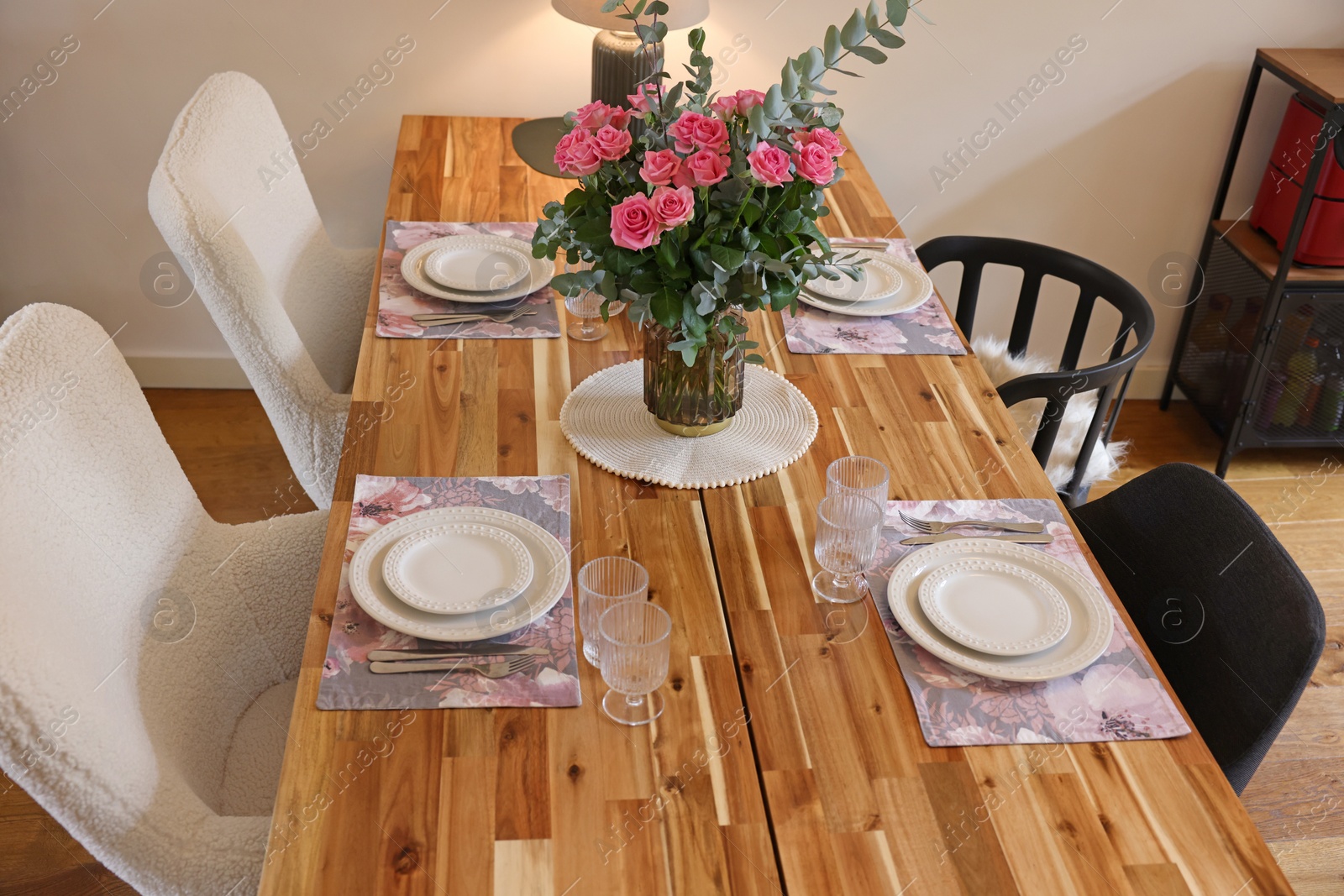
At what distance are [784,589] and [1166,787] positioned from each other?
0.45 m

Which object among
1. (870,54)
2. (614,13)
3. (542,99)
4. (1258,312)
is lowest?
(1258,312)

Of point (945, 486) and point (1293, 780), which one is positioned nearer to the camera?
point (945, 486)

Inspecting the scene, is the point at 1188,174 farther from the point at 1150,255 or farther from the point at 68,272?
the point at 68,272

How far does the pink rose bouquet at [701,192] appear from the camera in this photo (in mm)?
1222

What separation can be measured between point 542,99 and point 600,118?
4.63ft

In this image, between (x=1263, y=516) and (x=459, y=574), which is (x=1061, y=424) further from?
(x=459, y=574)

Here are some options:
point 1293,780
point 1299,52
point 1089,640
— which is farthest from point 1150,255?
point 1089,640

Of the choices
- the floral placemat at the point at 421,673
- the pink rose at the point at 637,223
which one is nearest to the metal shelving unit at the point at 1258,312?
the pink rose at the point at 637,223

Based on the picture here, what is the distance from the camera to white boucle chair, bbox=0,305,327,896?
1.00 m

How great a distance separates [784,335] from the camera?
71.4 inches

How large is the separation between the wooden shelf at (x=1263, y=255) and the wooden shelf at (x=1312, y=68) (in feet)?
1.30

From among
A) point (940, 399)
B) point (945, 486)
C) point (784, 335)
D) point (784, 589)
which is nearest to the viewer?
point (784, 589)

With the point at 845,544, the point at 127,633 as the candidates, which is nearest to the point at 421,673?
the point at 127,633

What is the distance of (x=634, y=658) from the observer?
1.10m
